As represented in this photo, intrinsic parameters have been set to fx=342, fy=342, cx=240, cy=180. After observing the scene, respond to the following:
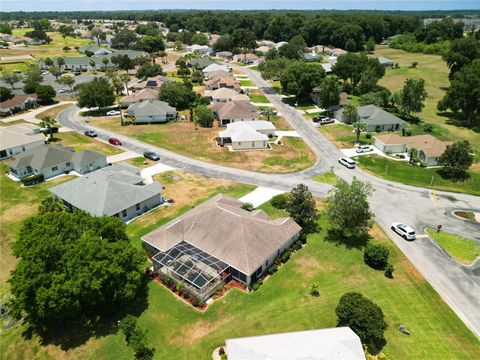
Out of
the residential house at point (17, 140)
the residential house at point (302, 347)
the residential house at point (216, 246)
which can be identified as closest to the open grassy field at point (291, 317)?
the residential house at point (216, 246)

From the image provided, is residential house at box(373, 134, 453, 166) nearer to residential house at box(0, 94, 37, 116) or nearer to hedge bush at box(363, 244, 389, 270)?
hedge bush at box(363, 244, 389, 270)

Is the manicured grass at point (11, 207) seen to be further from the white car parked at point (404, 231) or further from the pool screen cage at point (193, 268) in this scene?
the white car parked at point (404, 231)

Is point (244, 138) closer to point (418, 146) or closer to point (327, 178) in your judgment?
point (327, 178)

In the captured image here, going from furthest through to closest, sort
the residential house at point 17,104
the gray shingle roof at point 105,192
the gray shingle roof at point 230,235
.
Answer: the residential house at point 17,104
the gray shingle roof at point 105,192
the gray shingle roof at point 230,235

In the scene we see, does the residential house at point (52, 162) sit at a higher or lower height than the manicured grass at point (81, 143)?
higher

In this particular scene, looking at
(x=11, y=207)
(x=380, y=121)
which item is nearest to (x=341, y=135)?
(x=380, y=121)

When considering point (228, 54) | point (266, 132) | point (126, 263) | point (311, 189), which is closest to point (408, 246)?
point (311, 189)

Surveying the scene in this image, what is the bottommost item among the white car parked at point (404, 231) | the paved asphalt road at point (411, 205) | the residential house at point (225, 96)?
the paved asphalt road at point (411, 205)

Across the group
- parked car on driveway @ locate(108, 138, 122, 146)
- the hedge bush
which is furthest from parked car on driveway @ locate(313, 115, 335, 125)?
the hedge bush

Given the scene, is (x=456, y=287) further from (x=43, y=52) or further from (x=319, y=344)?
(x=43, y=52)
